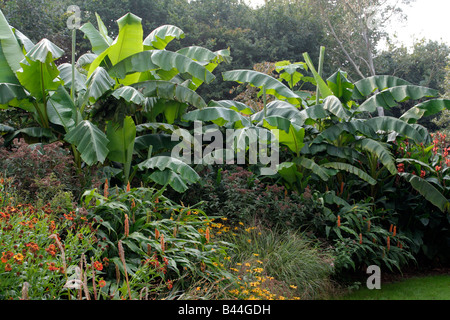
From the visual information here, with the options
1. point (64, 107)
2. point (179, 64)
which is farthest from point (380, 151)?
point (64, 107)

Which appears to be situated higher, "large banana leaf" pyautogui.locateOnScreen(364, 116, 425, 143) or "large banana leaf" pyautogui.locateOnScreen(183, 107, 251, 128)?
"large banana leaf" pyautogui.locateOnScreen(183, 107, 251, 128)

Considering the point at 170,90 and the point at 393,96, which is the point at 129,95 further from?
the point at 393,96

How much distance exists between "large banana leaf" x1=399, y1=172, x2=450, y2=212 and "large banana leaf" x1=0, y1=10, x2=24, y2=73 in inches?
289

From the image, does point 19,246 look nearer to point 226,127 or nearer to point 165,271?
point 165,271

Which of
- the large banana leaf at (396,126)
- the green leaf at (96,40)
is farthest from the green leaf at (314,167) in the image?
the green leaf at (96,40)

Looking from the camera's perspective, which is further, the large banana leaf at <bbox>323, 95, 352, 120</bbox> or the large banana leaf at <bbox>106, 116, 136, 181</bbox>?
the large banana leaf at <bbox>323, 95, 352, 120</bbox>

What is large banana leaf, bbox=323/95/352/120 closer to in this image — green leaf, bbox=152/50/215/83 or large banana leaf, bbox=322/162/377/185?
large banana leaf, bbox=322/162/377/185

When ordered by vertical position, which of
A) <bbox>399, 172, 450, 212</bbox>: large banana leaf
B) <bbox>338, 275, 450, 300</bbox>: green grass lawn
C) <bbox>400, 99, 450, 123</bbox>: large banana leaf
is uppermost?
<bbox>400, 99, 450, 123</bbox>: large banana leaf

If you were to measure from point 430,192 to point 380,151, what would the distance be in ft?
3.99

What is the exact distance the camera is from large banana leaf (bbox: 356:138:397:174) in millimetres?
6977

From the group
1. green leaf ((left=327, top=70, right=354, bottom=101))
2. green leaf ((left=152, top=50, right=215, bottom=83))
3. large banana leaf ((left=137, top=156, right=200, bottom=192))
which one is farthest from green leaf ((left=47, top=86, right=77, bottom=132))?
green leaf ((left=327, top=70, right=354, bottom=101))

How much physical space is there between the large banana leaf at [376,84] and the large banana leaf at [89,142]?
5.28 m

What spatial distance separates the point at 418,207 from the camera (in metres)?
7.75
